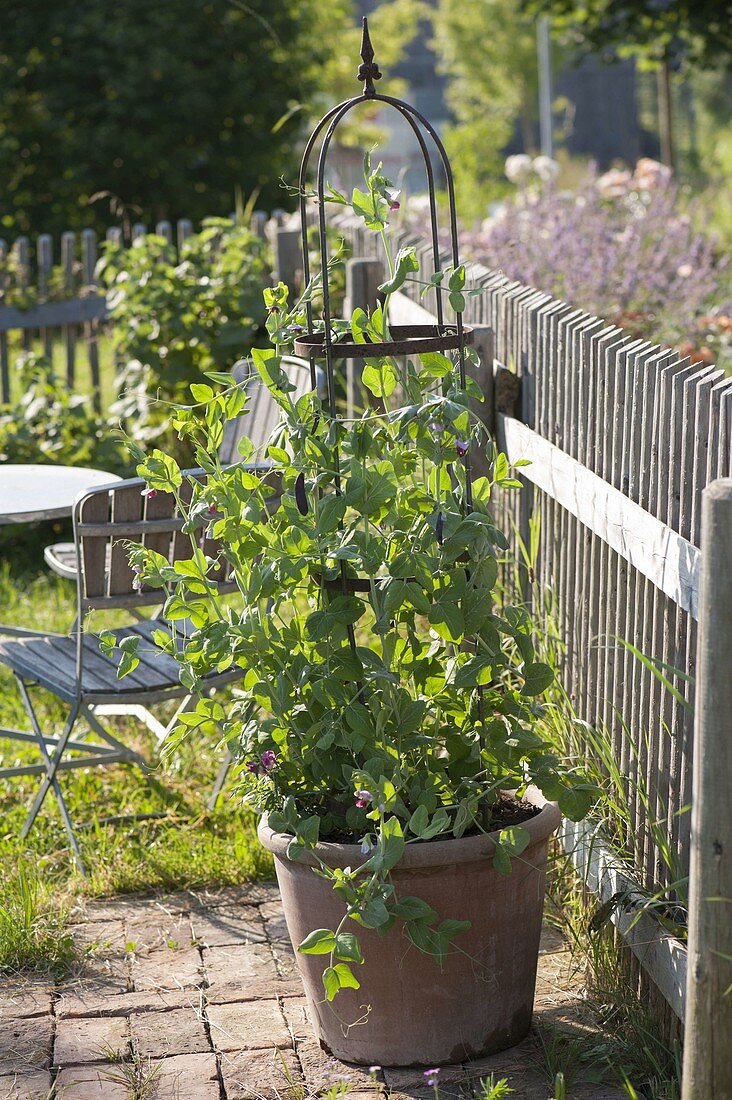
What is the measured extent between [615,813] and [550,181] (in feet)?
23.2

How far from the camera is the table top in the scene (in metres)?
3.56

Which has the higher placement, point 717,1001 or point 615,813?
point 717,1001

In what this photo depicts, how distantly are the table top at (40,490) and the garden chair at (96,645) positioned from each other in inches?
9.9

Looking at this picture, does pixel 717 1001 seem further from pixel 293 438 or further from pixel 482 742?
pixel 293 438

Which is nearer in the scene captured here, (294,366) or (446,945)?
(446,945)

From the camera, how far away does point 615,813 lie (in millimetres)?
2787

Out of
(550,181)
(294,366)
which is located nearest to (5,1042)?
(294,366)

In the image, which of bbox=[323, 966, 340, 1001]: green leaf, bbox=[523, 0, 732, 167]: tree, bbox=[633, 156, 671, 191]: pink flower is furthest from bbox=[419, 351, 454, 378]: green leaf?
bbox=[523, 0, 732, 167]: tree

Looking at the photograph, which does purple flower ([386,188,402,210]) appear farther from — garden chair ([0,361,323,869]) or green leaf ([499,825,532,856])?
green leaf ([499,825,532,856])

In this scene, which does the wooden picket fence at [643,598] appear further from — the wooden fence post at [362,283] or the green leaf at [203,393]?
the wooden fence post at [362,283]

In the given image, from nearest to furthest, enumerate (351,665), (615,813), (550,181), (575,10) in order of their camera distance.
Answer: (351,665) < (615,813) < (550,181) < (575,10)

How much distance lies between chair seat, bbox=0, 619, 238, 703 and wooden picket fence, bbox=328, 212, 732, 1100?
0.97 meters

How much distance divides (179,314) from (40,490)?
239cm

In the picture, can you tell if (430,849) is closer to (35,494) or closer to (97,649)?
(97,649)
